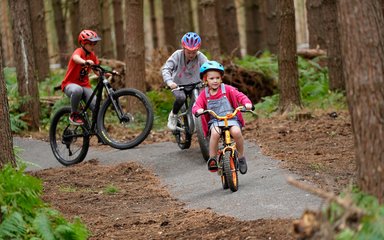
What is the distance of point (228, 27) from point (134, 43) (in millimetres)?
13519

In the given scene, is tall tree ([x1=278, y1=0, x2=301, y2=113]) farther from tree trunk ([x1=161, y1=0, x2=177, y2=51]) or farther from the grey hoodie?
tree trunk ([x1=161, y1=0, x2=177, y2=51])

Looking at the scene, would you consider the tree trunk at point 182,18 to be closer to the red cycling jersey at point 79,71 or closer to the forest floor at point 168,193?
the forest floor at point 168,193

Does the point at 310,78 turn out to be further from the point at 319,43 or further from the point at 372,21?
the point at 372,21

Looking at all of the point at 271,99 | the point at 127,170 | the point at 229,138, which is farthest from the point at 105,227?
the point at 271,99

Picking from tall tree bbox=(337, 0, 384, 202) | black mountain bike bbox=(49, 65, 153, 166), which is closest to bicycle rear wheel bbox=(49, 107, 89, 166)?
black mountain bike bbox=(49, 65, 153, 166)

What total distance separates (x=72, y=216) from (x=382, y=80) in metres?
4.47

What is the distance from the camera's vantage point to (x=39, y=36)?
22859mm

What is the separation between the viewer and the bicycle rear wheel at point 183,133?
42.7 feet

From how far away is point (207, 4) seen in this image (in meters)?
20.0

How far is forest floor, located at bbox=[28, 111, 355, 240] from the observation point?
8086 millimetres

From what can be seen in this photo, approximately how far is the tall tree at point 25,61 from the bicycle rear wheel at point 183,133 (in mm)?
5138

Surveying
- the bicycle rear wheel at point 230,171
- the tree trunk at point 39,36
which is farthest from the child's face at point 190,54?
the tree trunk at point 39,36

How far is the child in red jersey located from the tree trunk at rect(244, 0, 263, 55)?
61.9 ft

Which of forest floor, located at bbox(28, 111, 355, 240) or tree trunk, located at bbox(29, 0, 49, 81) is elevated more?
tree trunk, located at bbox(29, 0, 49, 81)
